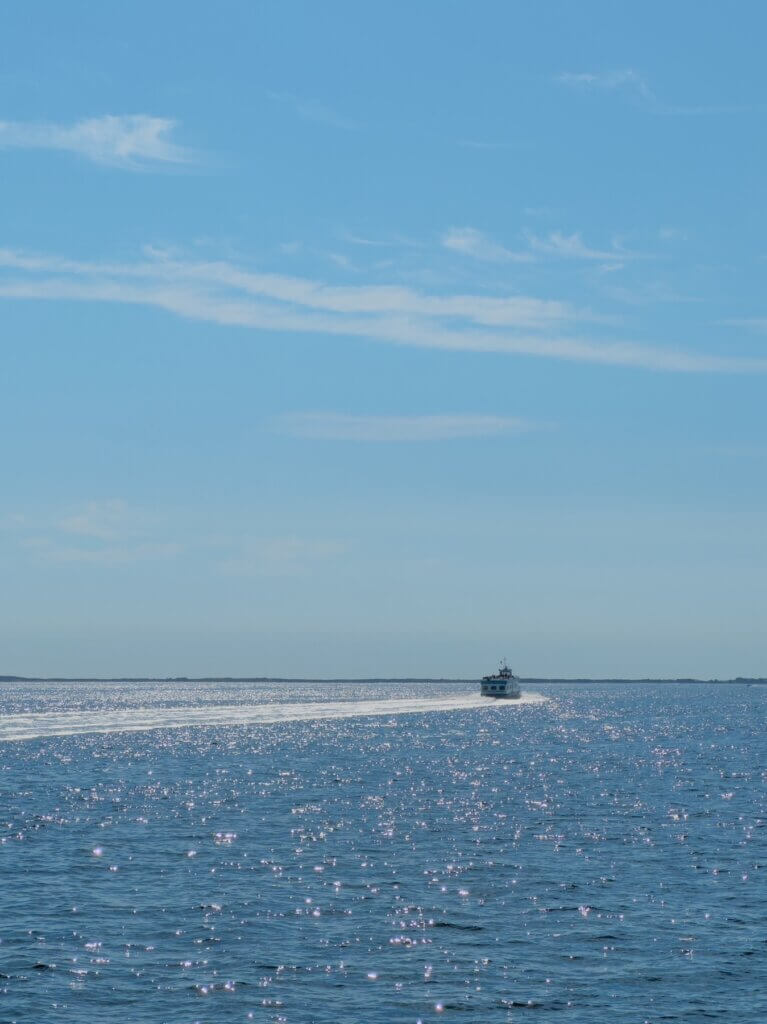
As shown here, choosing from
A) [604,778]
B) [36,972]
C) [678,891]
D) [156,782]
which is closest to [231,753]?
[156,782]

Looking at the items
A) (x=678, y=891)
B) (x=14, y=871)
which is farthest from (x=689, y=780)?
(x=14, y=871)

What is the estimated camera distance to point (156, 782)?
10406 centimetres

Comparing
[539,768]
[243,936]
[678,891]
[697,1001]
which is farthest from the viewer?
[539,768]

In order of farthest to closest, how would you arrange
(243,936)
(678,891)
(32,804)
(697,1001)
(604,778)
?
(604,778) < (32,804) < (678,891) < (243,936) < (697,1001)

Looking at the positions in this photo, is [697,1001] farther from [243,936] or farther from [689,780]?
[689,780]

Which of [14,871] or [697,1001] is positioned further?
[14,871]

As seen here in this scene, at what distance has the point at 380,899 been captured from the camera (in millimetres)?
54250

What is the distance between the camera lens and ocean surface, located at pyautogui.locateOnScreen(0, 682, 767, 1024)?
3994 centimetres

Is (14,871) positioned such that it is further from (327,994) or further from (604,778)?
(604,778)

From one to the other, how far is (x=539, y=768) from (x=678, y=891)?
216 feet

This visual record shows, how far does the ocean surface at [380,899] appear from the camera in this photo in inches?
1572

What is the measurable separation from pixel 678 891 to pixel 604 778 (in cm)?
5536

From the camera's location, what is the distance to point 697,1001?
4009 centimetres

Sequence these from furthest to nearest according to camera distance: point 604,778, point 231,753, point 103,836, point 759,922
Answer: point 231,753 → point 604,778 → point 103,836 → point 759,922
